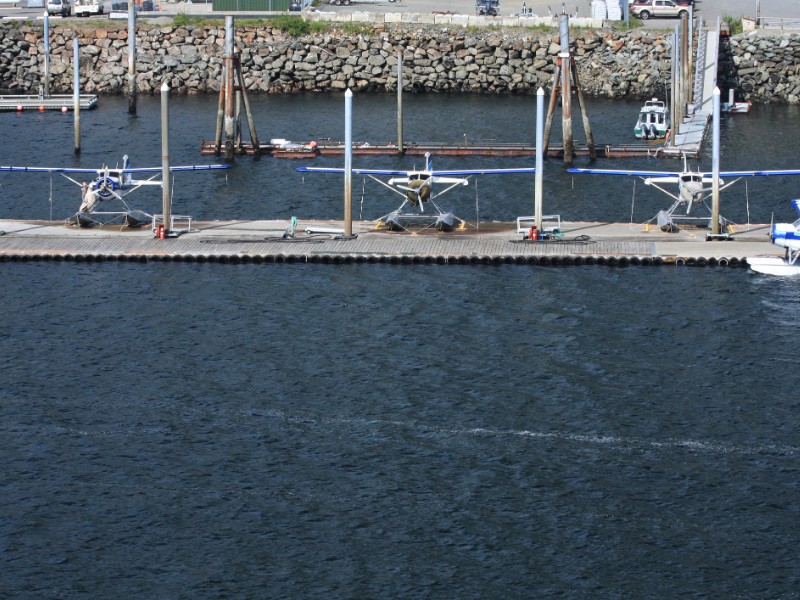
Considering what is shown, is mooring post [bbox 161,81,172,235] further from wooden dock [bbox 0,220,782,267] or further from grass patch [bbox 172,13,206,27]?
grass patch [bbox 172,13,206,27]

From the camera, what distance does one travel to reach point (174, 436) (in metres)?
46.8

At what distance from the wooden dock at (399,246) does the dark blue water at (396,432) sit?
0.66 meters

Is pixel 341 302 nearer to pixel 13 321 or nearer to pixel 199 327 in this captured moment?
pixel 199 327

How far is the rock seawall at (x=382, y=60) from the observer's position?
106 m

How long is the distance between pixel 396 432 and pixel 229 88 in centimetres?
4357

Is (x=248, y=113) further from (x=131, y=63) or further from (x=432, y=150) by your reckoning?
(x=131, y=63)

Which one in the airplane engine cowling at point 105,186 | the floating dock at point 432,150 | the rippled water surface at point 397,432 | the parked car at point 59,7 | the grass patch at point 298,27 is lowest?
the rippled water surface at point 397,432

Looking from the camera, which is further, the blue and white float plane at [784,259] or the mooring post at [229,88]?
the mooring post at [229,88]

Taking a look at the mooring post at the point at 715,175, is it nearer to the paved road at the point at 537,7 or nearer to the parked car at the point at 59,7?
the paved road at the point at 537,7

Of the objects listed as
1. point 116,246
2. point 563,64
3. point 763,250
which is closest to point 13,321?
point 116,246

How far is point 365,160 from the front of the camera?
86125 millimetres

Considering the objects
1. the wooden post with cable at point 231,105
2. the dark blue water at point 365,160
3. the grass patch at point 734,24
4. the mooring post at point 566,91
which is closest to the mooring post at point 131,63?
the dark blue water at point 365,160

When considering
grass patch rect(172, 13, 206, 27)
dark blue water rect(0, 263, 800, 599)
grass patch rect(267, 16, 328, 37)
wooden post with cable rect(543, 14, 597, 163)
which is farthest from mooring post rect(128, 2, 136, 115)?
dark blue water rect(0, 263, 800, 599)

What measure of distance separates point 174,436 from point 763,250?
90.5 ft
